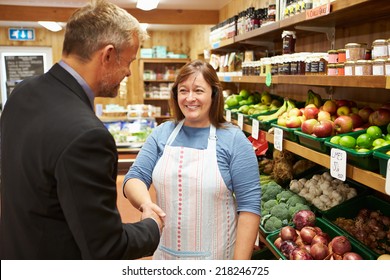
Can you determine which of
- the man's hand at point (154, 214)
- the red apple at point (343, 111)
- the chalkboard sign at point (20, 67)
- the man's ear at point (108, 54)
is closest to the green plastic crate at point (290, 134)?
the red apple at point (343, 111)

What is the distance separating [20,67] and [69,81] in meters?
9.17

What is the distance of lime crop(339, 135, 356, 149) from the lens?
187cm

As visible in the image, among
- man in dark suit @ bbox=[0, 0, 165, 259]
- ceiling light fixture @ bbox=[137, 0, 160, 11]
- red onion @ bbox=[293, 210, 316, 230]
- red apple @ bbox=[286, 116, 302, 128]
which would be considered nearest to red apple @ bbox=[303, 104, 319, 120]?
red apple @ bbox=[286, 116, 302, 128]

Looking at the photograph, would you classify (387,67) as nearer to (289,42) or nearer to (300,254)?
(300,254)

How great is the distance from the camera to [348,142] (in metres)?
1.87

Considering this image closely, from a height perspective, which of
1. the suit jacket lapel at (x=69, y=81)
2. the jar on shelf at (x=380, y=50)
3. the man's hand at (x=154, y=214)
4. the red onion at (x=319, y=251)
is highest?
the jar on shelf at (x=380, y=50)

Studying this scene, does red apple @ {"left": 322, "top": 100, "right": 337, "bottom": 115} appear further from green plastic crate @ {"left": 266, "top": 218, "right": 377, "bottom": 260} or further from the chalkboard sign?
the chalkboard sign

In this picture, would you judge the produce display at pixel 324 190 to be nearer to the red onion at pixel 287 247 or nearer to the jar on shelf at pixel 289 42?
the red onion at pixel 287 247

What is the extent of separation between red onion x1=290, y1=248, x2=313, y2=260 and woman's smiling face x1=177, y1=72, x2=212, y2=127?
2.82 ft

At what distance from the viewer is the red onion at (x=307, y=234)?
226 cm

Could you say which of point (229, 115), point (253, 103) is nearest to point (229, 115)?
point (229, 115)

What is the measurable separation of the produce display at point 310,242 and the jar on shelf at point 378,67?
2.89 feet

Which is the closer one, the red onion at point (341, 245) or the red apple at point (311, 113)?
the red onion at point (341, 245)

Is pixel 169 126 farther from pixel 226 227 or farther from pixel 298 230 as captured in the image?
pixel 298 230
